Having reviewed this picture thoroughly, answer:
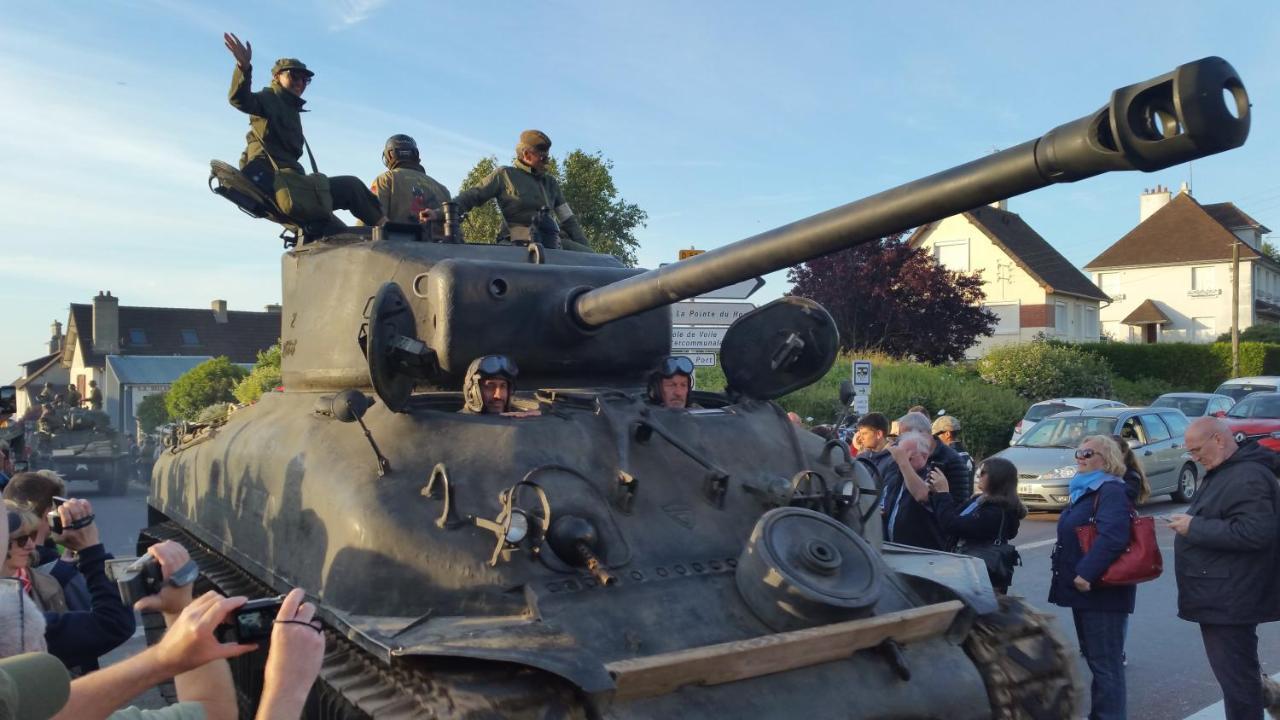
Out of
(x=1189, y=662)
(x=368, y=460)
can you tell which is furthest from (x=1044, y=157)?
(x=1189, y=662)

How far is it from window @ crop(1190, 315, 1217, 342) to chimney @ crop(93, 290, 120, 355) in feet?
163

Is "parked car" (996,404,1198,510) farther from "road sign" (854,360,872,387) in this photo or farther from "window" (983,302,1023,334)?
"window" (983,302,1023,334)

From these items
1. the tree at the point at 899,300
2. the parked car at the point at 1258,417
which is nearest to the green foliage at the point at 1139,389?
the tree at the point at 899,300

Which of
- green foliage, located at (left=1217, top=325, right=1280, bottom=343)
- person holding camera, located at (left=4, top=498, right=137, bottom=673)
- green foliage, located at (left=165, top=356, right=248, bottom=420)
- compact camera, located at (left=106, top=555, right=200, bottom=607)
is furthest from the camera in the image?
green foliage, located at (left=1217, top=325, right=1280, bottom=343)

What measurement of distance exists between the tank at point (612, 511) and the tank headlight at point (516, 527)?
0.01 meters

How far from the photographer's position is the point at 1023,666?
14.9 ft

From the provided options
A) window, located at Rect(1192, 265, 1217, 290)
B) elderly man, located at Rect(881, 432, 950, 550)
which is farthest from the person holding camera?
→ window, located at Rect(1192, 265, 1217, 290)

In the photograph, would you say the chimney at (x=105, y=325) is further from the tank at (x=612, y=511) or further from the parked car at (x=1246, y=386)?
the tank at (x=612, y=511)

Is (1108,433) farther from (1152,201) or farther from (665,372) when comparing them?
(1152,201)

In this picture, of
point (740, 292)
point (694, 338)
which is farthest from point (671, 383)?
point (694, 338)

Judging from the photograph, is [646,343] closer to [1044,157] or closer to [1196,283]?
[1044,157]

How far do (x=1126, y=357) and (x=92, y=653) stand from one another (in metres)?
37.8

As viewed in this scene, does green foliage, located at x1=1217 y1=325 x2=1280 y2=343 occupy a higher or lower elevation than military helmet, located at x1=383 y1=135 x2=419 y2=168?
lower

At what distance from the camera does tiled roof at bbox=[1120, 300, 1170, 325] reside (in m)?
52.3
